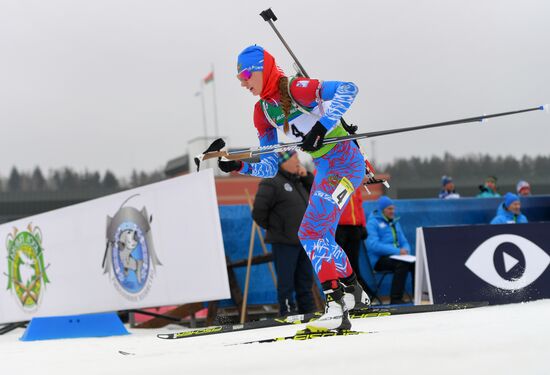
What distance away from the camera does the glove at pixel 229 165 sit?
5.19 meters

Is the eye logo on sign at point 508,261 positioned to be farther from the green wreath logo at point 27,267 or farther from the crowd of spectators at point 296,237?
the green wreath logo at point 27,267

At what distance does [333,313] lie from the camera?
5.00 meters

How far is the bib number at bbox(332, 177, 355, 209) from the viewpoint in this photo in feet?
16.8

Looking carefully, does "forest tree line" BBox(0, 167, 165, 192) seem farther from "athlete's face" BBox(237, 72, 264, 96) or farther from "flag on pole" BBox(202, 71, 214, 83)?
"athlete's face" BBox(237, 72, 264, 96)

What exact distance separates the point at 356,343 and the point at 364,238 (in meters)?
4.92

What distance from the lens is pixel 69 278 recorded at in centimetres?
943

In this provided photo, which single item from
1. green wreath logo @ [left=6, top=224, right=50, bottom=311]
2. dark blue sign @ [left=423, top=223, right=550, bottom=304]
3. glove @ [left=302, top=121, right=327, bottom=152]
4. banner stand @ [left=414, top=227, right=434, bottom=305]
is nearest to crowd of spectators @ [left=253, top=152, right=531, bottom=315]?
banner stand @ [left=414, top=227, right=434, bottom=305]

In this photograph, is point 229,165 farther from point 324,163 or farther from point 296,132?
point 324,163

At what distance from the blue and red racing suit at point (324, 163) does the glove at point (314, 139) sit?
0.12 meters

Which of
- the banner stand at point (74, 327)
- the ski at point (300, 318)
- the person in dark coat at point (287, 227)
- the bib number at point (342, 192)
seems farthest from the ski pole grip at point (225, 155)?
the banner stand at point (74, 327)

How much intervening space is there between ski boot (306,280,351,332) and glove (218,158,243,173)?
39.1 inches

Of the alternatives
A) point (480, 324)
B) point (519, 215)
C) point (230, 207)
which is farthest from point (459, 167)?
point (480, 324)

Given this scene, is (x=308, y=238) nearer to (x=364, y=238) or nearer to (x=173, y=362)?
(x=173, y=362)

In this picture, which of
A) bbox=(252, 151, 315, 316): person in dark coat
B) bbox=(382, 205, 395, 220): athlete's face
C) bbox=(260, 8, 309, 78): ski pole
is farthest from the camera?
bbox=(382, 205, 395, 220): athlete's face
